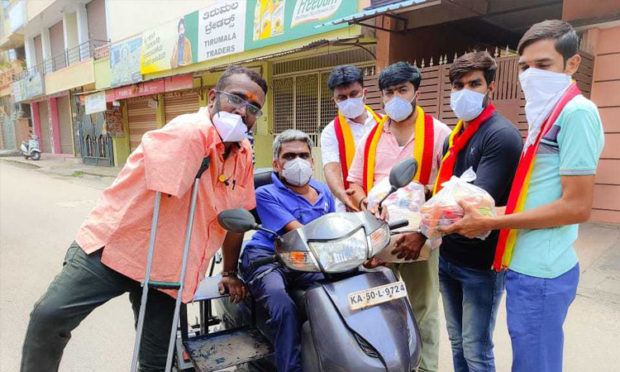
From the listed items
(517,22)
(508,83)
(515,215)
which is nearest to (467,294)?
(515,215)

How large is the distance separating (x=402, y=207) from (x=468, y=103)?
23.9 inches

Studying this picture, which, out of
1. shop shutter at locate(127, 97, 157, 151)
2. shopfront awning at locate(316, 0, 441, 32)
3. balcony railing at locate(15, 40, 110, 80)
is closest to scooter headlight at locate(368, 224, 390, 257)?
shopfront awning at locate(316, 0, 441, 32)

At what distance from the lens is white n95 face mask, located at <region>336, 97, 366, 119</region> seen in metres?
2.93

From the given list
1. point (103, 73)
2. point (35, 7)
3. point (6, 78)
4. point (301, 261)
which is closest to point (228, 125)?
point (301, 261)

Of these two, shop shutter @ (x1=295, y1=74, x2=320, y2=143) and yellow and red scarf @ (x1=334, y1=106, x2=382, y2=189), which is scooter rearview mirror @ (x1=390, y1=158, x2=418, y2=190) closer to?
yellow and red scarf @ (x1=334, y1=106, x2=382, y2=189)

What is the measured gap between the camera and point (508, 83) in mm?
5902

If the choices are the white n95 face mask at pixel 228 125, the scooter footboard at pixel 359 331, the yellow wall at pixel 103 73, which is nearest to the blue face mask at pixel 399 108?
the white n95 face mask at pixel 228 125

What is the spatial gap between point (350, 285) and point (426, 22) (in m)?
7.07

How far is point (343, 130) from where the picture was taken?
2969 mm

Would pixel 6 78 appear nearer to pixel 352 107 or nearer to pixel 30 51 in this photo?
pixel 30 51

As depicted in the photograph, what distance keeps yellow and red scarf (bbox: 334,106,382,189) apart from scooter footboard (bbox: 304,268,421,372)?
48.6 inches

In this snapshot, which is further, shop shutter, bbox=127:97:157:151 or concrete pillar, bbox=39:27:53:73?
concrete pillar, bbox=39:27:53:73

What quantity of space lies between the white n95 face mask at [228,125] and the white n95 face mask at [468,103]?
3.50 ft

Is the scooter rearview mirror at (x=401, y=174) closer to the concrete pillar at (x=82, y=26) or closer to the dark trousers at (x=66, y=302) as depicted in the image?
the dark trousers at (x=66, y=302)
